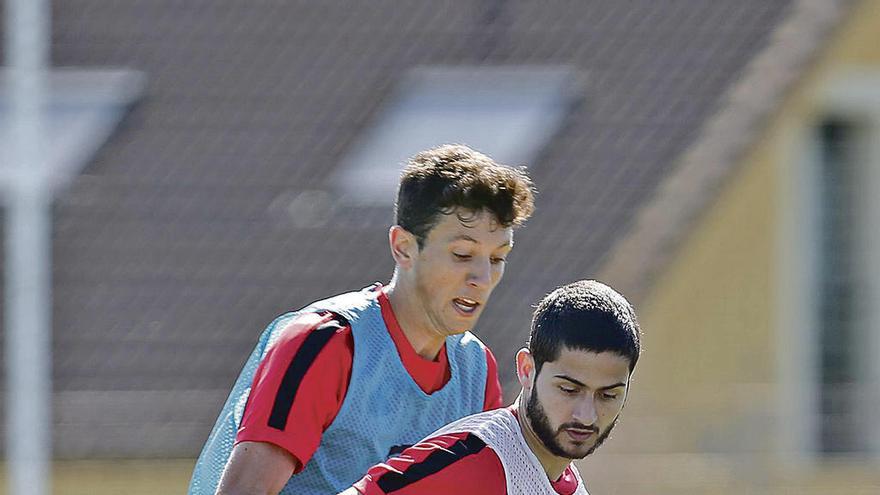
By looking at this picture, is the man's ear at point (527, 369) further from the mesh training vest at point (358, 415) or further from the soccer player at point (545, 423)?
the mesh training vest at point (358, 415)

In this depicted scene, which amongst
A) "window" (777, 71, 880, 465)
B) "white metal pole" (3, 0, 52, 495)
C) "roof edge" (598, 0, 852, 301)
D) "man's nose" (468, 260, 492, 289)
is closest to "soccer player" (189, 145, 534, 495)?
"man's nose" (468, 260, 492, 289)

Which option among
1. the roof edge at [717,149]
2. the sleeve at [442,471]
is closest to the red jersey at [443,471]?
the sleeve at [442,471]

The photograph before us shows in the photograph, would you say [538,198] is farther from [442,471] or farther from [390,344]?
[442,471]

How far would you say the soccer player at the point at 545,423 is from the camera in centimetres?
274

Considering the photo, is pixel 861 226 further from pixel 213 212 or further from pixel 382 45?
pixel 213 212

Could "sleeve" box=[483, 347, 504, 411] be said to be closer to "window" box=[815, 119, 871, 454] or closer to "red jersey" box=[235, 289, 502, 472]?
"red jersey" box=[235, 289, 502, 472]

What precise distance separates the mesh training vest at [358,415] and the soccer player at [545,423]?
0.28 m

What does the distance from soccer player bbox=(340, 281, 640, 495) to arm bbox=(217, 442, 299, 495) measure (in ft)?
0.62

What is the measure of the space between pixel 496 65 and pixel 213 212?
5.73ft

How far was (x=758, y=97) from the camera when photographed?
869 cm

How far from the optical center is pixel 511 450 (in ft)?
9.24

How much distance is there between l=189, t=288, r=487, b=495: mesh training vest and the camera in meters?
3.08

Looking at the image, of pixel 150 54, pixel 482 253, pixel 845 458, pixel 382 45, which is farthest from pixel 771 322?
pixel 482 253

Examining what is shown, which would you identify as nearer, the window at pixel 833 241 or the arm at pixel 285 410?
the arm at pixel 285 410
